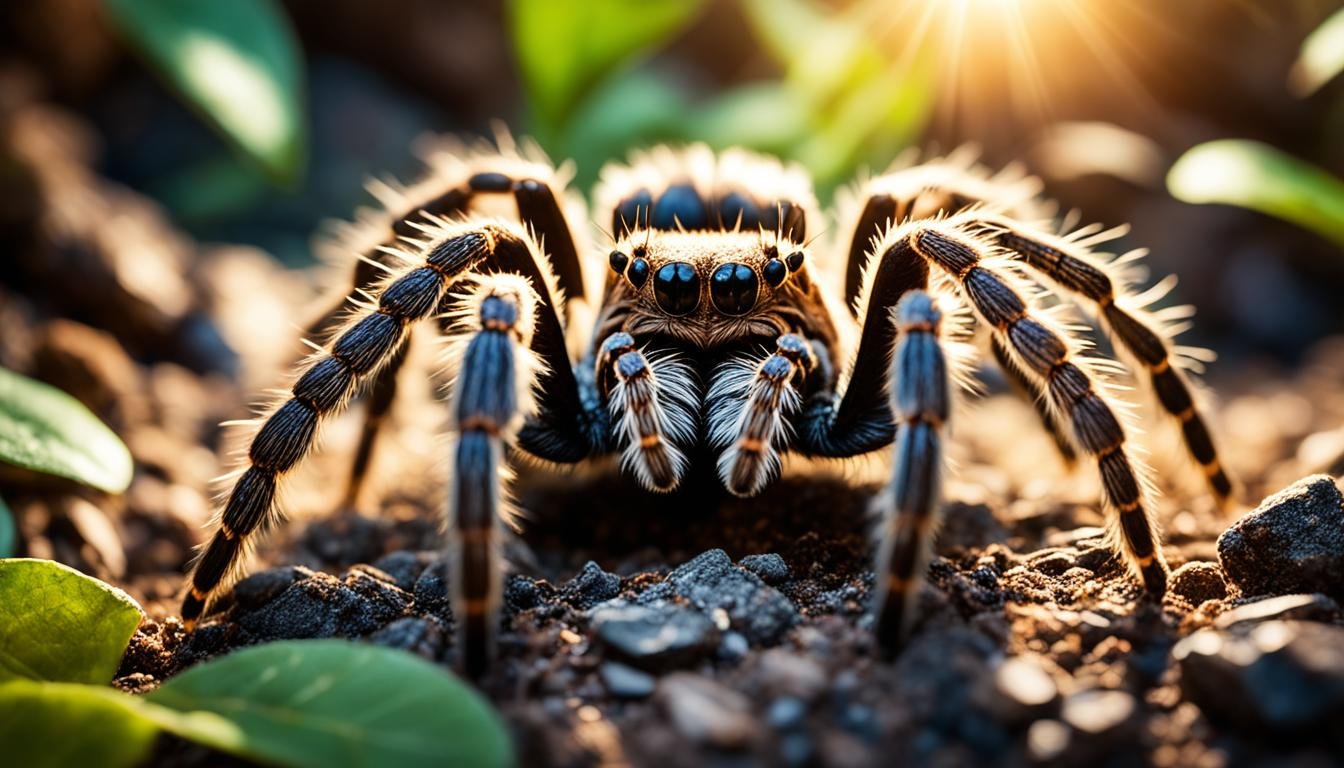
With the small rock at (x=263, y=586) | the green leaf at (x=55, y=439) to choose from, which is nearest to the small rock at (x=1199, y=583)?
the small rock at (x=263, y=586)

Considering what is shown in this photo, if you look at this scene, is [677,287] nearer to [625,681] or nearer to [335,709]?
[625,681]

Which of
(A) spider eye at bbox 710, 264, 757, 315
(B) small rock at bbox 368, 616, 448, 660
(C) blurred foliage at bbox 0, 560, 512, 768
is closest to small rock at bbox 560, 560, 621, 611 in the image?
(B) small rock at bbox 368, 616, 448, 660

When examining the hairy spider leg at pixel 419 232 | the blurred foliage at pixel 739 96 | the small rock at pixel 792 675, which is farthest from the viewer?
the blurred foliage at pixel 739 96

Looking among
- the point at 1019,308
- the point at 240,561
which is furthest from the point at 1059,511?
the point at 240,561

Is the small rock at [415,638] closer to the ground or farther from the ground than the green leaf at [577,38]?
closer to the ground

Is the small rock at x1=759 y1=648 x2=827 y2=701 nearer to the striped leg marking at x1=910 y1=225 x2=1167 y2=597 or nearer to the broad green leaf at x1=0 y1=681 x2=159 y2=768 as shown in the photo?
the striped leg marking at x1=910 y1=225 x2=1167 y2=597

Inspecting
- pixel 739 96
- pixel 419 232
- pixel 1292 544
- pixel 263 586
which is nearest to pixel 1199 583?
pixel 1292 544

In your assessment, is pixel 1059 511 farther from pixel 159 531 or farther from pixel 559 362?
pixel 159 531

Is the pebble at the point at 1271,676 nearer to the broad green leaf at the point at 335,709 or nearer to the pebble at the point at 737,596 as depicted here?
the pebble at the point at 737,596
